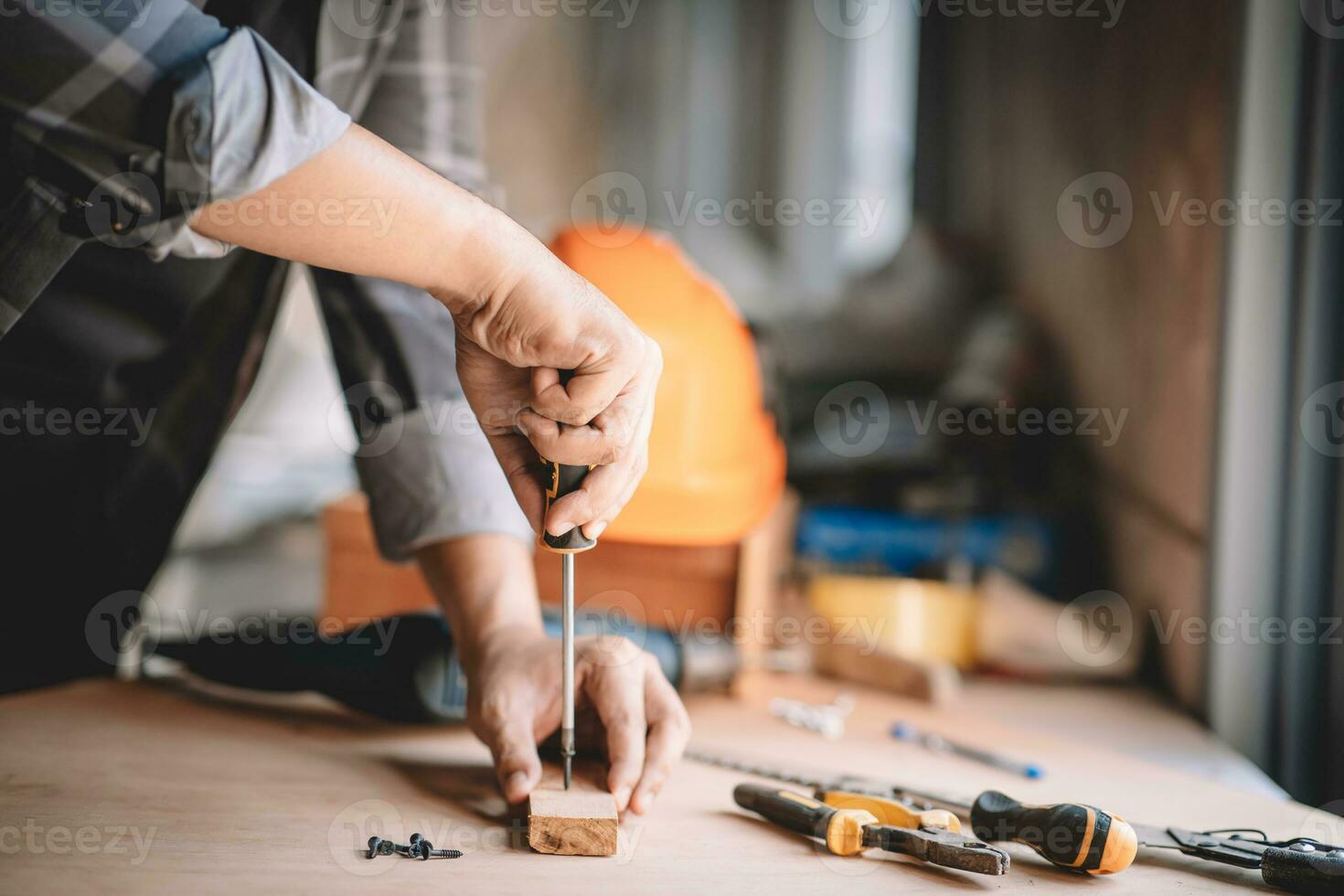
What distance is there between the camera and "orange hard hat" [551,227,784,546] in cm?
147

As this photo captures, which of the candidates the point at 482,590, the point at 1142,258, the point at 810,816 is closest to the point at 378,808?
the point at 482,590

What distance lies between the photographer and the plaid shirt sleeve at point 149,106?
583 millimetres

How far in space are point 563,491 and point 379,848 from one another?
0.29 metres

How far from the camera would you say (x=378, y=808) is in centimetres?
83

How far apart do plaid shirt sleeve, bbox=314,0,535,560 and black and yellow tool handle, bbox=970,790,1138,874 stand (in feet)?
1.76

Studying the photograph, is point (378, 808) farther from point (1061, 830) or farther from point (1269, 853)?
point (1269, 853)

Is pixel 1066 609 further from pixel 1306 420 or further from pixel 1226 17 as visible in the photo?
pixel 1226 17

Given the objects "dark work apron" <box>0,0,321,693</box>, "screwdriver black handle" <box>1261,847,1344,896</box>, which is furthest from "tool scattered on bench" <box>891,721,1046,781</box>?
"dark work apron" <box>0,0,321,693</box>

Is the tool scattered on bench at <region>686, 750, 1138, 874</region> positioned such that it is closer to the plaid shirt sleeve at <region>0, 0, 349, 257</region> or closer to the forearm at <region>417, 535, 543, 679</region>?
the forearm at <region>417, 535, 543, 679</region>

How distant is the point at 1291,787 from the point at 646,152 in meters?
3.65

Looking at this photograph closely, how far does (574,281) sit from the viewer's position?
706 mm

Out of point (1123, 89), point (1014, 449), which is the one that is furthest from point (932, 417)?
point (1123, 89)

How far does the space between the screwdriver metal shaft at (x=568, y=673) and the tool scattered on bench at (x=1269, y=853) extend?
449 mm

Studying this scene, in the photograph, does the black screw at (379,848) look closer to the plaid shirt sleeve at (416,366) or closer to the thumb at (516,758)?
the thumb at (516,758)
